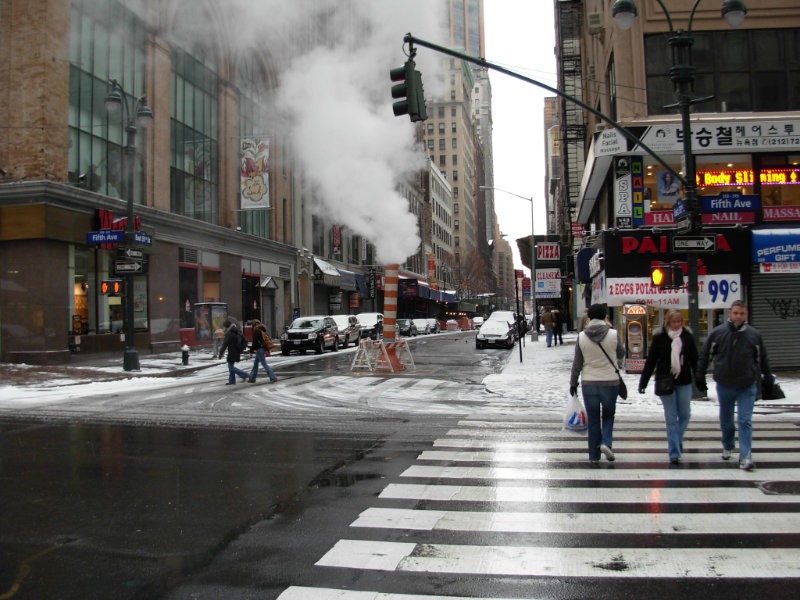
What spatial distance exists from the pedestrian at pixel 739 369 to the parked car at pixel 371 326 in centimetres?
2988

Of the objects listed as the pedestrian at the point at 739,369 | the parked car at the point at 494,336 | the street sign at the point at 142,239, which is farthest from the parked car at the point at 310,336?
the pedestrian at the point at 739,369

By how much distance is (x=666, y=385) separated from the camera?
6785mm

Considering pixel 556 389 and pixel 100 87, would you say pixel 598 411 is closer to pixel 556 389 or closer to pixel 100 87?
pixel 556 389

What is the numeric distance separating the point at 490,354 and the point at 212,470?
811 inches

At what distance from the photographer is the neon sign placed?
17938mm

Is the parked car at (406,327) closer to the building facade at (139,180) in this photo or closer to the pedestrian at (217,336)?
the building facade at (139,180)

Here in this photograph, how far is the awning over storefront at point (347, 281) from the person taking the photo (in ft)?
160

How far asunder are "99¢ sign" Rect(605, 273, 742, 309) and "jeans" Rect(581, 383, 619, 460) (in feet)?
35.8

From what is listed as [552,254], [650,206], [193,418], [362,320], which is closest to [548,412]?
[193,418]

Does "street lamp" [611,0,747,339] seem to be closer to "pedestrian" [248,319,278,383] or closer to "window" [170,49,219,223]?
"pedestrian" [248,319,278,383]

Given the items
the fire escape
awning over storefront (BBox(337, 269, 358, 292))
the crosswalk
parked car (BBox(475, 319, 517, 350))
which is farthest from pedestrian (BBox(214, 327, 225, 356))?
the fire escape

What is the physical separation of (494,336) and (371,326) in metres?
9.37

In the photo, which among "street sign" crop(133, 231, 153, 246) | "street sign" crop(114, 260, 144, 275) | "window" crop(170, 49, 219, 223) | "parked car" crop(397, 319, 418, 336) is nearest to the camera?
"street sign" crop(114, 260, 144, 275)

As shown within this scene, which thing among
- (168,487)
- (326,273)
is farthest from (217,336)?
(326,273)
